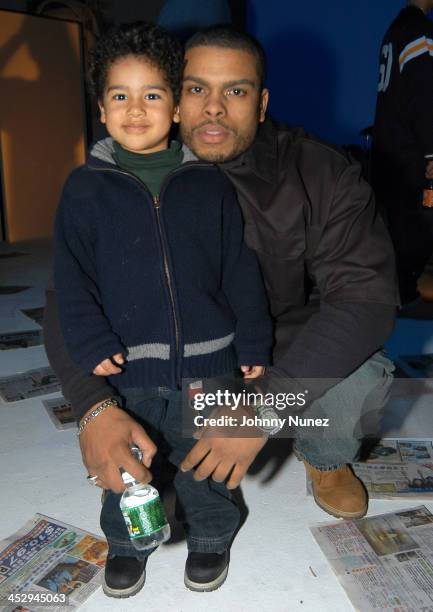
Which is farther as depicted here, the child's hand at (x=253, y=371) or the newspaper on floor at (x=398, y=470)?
the newspaper on floor at (x=398, y=470)

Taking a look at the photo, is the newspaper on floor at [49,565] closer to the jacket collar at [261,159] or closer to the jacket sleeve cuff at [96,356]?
the jacket sleeve cuff at [96,356]

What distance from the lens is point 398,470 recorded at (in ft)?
4.70

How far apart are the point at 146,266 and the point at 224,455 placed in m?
0.38

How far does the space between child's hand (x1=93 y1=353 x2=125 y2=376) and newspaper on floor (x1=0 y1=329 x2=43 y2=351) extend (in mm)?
1339

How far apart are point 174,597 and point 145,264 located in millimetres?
613

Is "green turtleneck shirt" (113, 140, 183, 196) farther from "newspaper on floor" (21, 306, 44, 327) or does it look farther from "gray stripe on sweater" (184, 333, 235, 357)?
"newspaper on floor" (21, 306, 44, 327)

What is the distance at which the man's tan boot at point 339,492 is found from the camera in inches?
49.2

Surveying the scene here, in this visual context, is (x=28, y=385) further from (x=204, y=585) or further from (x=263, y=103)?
(x=263, y=103)

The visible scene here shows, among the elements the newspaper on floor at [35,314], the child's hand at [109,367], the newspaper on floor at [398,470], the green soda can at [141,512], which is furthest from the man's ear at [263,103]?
the newspaper on floor at [35,314]

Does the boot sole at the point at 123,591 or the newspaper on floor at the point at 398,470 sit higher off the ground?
the boot sole at the point at 123,591

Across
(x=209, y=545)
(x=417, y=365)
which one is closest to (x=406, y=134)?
(x=417, y=365)

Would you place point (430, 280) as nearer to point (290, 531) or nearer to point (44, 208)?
point (290, 531)

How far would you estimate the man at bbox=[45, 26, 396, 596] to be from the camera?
110cm

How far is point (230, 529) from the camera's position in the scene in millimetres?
1122
